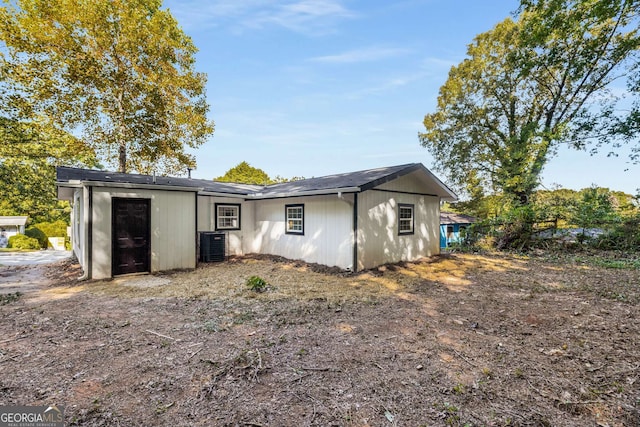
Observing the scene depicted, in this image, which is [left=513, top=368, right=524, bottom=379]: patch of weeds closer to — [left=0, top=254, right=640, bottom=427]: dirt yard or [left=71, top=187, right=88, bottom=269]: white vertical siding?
[left=0, top=254, right=640, bottom=427]: dirt yard

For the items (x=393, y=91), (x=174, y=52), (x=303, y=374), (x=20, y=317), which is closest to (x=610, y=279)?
(x=303, y=374)

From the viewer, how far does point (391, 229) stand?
9.05 meters

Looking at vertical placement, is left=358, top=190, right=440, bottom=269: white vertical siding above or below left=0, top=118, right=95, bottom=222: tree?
below

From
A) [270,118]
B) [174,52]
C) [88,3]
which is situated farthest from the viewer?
[174,52]

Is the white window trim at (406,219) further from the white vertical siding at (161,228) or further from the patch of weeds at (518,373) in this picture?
the patch of weeds at (518,373)

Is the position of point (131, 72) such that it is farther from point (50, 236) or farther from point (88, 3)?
point (50, 236)

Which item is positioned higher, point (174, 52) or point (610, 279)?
point (174, 52)

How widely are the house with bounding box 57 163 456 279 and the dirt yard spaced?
1487mm

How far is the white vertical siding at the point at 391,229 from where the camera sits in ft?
26.8

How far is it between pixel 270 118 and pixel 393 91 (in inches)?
243

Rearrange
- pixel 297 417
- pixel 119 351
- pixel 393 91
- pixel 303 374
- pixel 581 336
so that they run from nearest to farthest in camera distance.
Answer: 1. pixel 297 417
2. pixel 303 374
3. pixel 119 351
4. pixel 581 336
5. pixel 393 91

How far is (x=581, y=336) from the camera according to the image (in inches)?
148

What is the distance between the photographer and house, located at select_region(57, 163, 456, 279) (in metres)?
7.16

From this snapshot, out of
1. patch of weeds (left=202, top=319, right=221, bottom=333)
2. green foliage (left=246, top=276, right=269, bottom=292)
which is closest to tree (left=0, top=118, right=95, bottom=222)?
green foliage (left=246, top=276, right=269, bottom=292)
